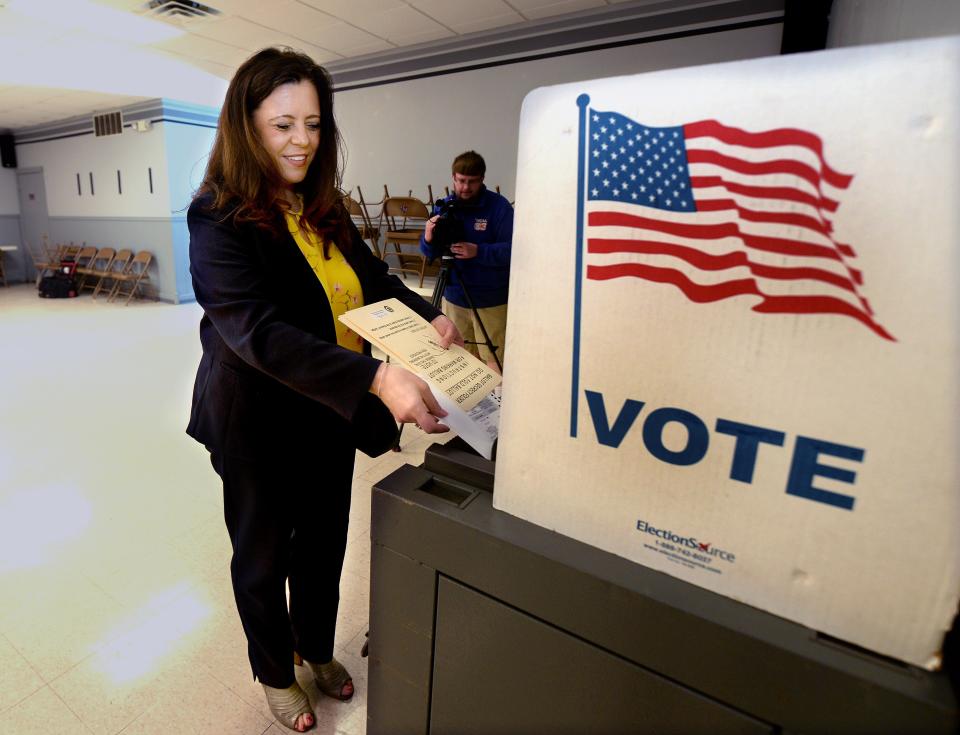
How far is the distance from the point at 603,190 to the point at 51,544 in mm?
2559

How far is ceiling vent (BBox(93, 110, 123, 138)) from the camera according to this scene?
25.7 ft

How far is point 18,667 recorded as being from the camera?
1537mm

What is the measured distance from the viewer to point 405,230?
5.60 metres

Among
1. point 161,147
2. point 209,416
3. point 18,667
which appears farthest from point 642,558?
point 161,147

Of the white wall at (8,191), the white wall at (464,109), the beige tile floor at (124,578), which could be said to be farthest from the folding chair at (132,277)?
the beige tile floor at (124,578)

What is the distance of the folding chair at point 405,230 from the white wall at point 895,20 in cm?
337

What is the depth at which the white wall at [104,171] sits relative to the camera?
7.62 m

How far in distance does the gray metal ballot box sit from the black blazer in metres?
0.26

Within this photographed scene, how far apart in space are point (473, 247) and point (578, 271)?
2.44 metres

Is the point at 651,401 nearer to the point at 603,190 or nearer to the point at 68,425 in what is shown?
the point at 603,190

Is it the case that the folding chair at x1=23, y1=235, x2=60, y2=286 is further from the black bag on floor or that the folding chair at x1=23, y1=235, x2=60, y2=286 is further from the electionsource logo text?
the electionsource logo text

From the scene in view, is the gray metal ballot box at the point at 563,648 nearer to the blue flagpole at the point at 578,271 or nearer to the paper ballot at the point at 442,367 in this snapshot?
the paper ballot at the point at 442,367

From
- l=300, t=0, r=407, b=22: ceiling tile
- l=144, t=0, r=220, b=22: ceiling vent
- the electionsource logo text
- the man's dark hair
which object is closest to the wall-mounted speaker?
l=144, t=0, r=220, b=22: ceiling vent

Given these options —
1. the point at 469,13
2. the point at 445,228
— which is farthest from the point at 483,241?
the point at 469,13
